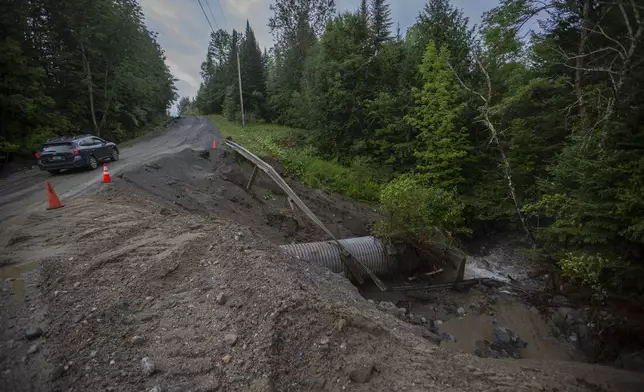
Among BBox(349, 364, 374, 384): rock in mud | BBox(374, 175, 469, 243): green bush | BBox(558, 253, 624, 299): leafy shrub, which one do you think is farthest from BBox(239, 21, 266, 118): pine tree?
BBox(349, 364, 374, 384): rock in mud

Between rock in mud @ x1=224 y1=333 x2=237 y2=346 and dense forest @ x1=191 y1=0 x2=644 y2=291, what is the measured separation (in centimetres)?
627

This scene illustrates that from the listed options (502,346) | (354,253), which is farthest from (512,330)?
(354,253)

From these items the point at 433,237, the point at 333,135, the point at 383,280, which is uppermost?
the point at 333,135

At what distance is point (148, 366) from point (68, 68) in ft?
79.4

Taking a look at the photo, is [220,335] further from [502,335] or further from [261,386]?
[502,335]

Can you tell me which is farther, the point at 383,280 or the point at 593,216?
the point at 383,280

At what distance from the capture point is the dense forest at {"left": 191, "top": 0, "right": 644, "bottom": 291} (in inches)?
288

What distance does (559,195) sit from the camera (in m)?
8.53

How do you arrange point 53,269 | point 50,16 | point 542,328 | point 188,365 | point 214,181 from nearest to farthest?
1. point 188,365
2. point 53,269
3. point 542,328
4. point 214,181
5. point 50,16

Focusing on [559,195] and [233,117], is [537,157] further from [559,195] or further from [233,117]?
[233,117]

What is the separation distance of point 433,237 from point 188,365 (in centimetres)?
775

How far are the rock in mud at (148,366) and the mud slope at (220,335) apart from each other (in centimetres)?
3

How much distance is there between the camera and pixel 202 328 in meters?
4.11

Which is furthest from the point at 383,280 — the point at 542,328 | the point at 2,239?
the point at 2,239
